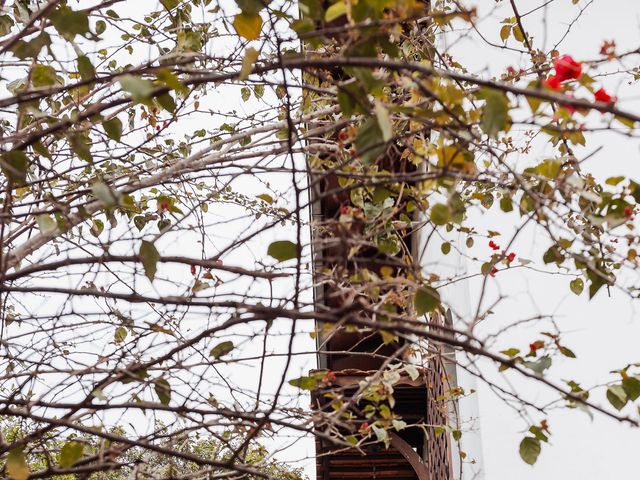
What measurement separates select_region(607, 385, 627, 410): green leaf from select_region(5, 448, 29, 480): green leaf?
3.49ft

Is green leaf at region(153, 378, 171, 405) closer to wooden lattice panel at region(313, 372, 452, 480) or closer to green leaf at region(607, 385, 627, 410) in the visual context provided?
wooden lattice panel at region(313, 372, 452, 480)

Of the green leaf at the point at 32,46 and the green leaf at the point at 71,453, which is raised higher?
the green leaf at the point at 32,46

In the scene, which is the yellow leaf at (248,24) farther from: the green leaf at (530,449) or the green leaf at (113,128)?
the green leaf at (530,449)

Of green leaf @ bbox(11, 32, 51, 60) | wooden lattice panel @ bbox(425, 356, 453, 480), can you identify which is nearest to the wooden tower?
wooden lattice panel @ bbox(425, 356, 453, 480)

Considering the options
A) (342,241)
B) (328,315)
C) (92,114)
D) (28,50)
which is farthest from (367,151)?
(28,50)

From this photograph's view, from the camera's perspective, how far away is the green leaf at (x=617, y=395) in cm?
144

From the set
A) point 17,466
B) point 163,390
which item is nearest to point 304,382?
point 163,390

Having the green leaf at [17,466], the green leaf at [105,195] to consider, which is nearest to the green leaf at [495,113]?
the green leaf at [105,195]

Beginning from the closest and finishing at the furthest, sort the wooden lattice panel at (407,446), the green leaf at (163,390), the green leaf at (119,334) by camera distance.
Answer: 1. the green leaf at (163,390)
2. the green leaf at (119,334)
3. the wooden lattice panel at (407,446)

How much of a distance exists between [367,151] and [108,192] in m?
0.40

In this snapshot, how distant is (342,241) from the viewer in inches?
44.0

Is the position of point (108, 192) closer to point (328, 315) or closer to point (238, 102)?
point (328, 315)

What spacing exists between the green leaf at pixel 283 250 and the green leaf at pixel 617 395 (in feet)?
2.07

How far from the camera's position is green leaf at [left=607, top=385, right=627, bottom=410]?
1438 mm
